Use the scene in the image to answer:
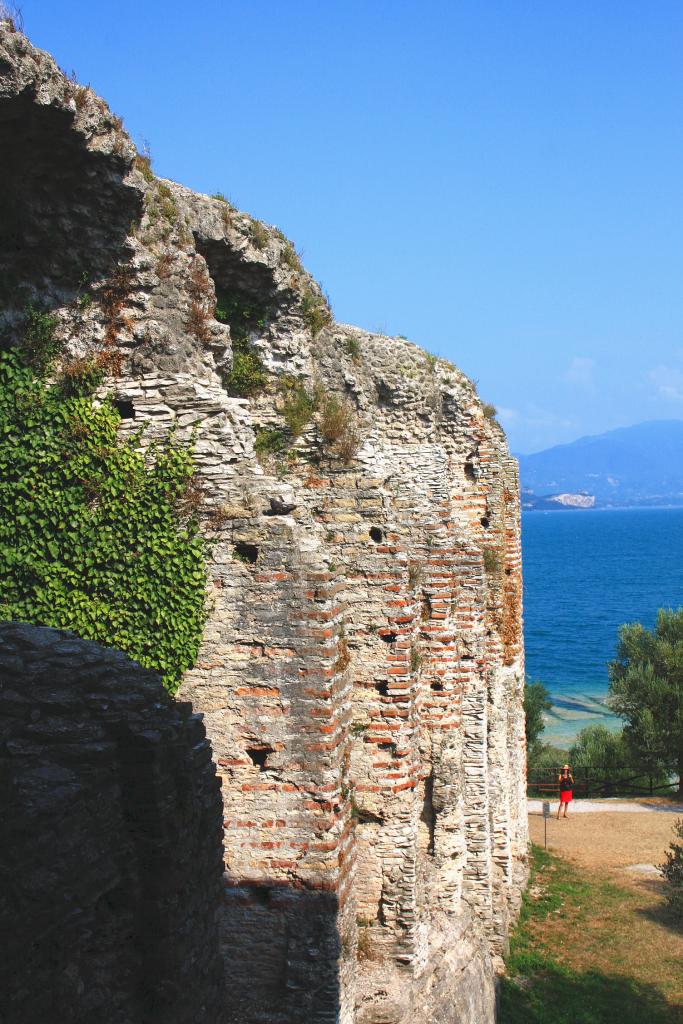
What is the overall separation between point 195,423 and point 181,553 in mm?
1156

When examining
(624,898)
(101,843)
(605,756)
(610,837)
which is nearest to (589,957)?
(624,898)

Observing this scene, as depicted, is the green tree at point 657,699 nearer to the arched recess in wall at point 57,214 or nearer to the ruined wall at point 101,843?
the arched recess in wall at point 57,214

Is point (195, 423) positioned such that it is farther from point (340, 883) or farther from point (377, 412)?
point (377, 412)

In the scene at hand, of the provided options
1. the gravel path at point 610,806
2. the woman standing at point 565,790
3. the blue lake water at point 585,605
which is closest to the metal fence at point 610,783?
the gravel path at point 610,806

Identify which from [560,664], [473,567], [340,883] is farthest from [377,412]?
[560,664]

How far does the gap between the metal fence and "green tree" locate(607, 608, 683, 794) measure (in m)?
0.57

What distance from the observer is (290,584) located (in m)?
7.55

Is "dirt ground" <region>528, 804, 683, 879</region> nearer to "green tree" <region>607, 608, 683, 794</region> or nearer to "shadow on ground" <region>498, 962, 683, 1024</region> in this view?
"green tree" <region>607, 608, 683, 794</region>

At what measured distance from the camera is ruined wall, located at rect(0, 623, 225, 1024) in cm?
330

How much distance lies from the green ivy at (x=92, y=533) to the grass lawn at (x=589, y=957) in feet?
27.9

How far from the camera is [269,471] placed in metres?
10.5

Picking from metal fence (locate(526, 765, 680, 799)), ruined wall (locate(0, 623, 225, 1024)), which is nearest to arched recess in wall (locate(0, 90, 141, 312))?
ruined wall (locate(0, 623, 225, 1024))

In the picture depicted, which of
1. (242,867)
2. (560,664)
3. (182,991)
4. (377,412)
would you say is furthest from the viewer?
(560,664)

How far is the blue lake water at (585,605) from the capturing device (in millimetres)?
57094
